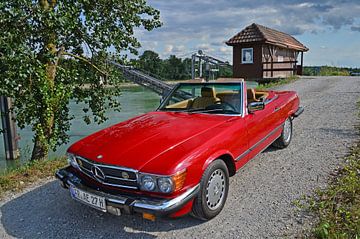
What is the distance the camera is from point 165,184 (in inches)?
107

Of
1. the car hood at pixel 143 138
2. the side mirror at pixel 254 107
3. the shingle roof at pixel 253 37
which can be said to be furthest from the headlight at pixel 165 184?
the shingle roof at pixel 253 37

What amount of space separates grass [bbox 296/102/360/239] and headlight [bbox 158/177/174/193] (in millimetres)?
1458

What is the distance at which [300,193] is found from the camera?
3777 millimetres

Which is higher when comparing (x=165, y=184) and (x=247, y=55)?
(x=247, y=55)

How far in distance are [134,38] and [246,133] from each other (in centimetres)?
393

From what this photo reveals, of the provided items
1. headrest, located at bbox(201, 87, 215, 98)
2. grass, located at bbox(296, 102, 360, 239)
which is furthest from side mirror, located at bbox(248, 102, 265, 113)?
grass, located at bbox(296, 102, 360, 239)

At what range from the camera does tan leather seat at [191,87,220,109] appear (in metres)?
4.44

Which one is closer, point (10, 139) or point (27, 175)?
point (27, 175)

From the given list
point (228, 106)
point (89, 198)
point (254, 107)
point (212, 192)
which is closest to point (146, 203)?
point (89, 198)

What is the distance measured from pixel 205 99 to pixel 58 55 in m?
3.19

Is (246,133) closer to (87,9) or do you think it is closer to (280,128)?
(280,128)

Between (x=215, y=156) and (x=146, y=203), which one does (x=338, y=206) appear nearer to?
(x=215, y=156)

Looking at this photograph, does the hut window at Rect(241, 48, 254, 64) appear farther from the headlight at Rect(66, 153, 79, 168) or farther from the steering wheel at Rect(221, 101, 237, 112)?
the headlight at Rect(66, 153, 79, 168)

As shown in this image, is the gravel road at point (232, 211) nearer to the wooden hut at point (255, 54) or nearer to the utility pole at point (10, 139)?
the utility pole at point (10, 139)
